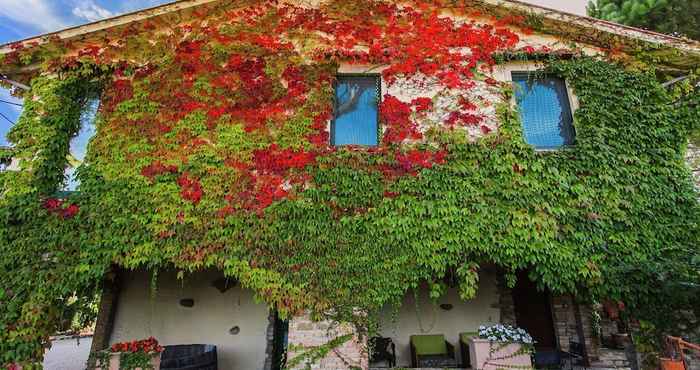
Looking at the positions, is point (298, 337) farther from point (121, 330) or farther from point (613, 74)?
point (613, 74)

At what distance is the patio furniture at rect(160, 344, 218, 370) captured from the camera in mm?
6130

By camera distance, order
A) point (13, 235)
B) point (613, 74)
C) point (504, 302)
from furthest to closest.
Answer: point (504, 302) < point (613, 74) < point (13, 235)

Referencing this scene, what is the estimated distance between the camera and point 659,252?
558 cm

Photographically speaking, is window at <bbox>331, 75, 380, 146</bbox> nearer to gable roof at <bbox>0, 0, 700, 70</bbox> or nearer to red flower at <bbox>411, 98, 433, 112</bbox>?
red flower at <bbox>411, 98, 433, 112</bbox>

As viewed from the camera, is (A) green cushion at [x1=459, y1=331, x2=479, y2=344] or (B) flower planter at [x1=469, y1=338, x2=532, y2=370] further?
(A) green cushion at [x1=459, y1=331, x2=479, y2=344]

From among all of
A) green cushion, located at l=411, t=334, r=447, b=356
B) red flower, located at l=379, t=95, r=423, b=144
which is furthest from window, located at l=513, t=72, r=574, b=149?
green cushion, located at l=411, t=334, r=447, b=356

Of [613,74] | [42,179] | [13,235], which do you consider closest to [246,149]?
[42,179]

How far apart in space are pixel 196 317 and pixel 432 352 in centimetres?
483

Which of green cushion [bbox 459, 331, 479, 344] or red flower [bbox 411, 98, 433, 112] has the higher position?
red flower [bbox 411, 98, 433, 112]

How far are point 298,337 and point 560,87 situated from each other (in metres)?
6.52

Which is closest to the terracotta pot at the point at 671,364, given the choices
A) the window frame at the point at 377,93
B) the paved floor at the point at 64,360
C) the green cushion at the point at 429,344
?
the green cushion at the point at 429,344

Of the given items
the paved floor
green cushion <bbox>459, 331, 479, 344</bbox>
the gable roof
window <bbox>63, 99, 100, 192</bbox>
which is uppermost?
the gable roof

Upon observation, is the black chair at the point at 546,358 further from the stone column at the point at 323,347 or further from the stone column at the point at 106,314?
the stone column at the point at 106,314

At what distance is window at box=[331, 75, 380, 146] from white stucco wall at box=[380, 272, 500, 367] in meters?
3.69
